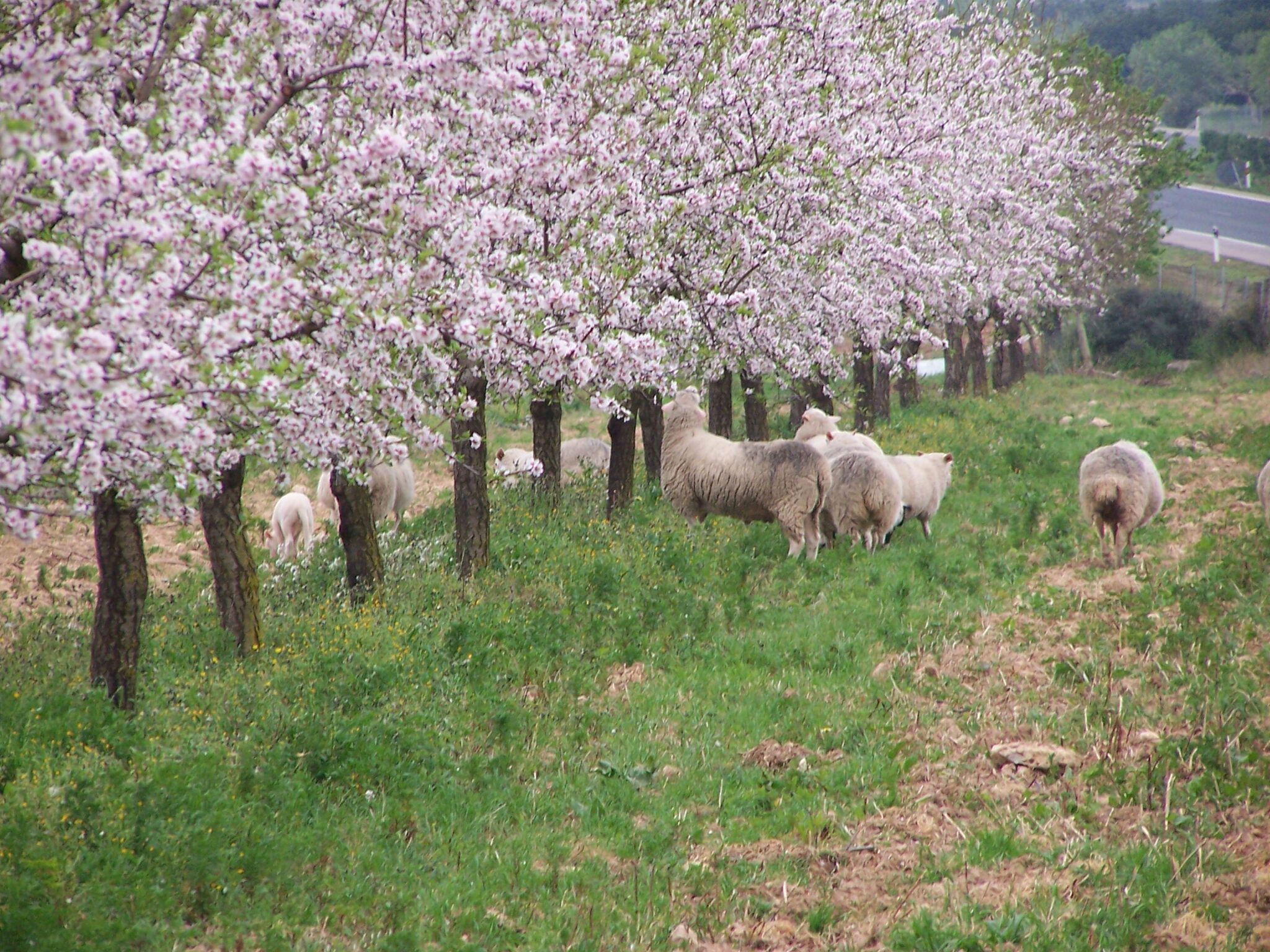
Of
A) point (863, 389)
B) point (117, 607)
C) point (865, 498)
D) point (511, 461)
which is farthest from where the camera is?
point (863, 389)

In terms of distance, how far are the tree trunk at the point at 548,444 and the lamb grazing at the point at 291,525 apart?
316 cm

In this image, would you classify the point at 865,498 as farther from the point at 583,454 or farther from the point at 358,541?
the point at 583,454

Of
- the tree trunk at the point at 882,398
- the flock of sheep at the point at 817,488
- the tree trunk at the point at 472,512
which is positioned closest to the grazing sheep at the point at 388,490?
the flock of sheep at the point at 817,488

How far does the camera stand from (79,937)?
19.4ft

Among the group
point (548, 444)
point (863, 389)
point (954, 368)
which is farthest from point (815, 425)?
point (954, 368)

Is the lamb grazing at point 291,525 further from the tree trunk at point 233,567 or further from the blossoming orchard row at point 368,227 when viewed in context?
the tree trunk at point 233,567

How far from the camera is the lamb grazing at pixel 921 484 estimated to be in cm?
1631

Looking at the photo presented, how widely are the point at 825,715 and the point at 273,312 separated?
5.42 meters

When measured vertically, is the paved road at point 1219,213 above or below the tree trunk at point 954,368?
above

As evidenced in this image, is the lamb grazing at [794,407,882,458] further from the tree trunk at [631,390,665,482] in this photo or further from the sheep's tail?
the sheep's tail

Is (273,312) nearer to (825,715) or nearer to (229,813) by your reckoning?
(229,813)

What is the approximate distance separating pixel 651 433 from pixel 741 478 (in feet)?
12.2

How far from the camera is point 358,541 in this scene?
12.3 meters

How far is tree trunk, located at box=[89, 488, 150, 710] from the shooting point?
8391 millimetres
